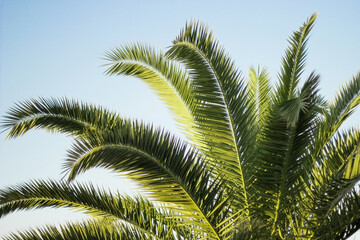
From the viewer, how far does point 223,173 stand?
6551 millimetres

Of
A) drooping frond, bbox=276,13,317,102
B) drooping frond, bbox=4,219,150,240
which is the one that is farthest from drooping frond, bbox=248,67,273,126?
drooping frond, bbox=4,219,150,240

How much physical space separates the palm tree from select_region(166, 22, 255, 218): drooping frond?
1 cm

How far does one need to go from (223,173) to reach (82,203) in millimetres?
1739

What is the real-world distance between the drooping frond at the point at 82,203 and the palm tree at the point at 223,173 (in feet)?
0.04

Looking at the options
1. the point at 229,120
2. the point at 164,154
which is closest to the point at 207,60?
the point at 229,120

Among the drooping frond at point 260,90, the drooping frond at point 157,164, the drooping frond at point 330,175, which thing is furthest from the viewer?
the drooping frond at point 260,90

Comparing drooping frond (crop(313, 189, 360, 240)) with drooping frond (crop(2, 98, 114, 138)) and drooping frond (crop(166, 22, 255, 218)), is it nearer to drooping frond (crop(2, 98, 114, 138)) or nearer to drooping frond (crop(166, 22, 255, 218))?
drooping frond (crop(166, 22, 255, 218))

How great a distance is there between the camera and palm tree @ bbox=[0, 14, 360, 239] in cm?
555

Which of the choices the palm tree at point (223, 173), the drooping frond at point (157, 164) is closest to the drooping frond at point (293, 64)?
the palm tree at point (223, 173)

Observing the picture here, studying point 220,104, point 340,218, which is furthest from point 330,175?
point 220,104

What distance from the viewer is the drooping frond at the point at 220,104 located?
6.27 m

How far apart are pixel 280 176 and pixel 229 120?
889 millimetres

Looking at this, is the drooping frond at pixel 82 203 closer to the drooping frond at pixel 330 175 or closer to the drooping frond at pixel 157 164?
the drooping frond at pixel 157 164

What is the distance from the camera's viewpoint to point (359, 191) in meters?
6.23
